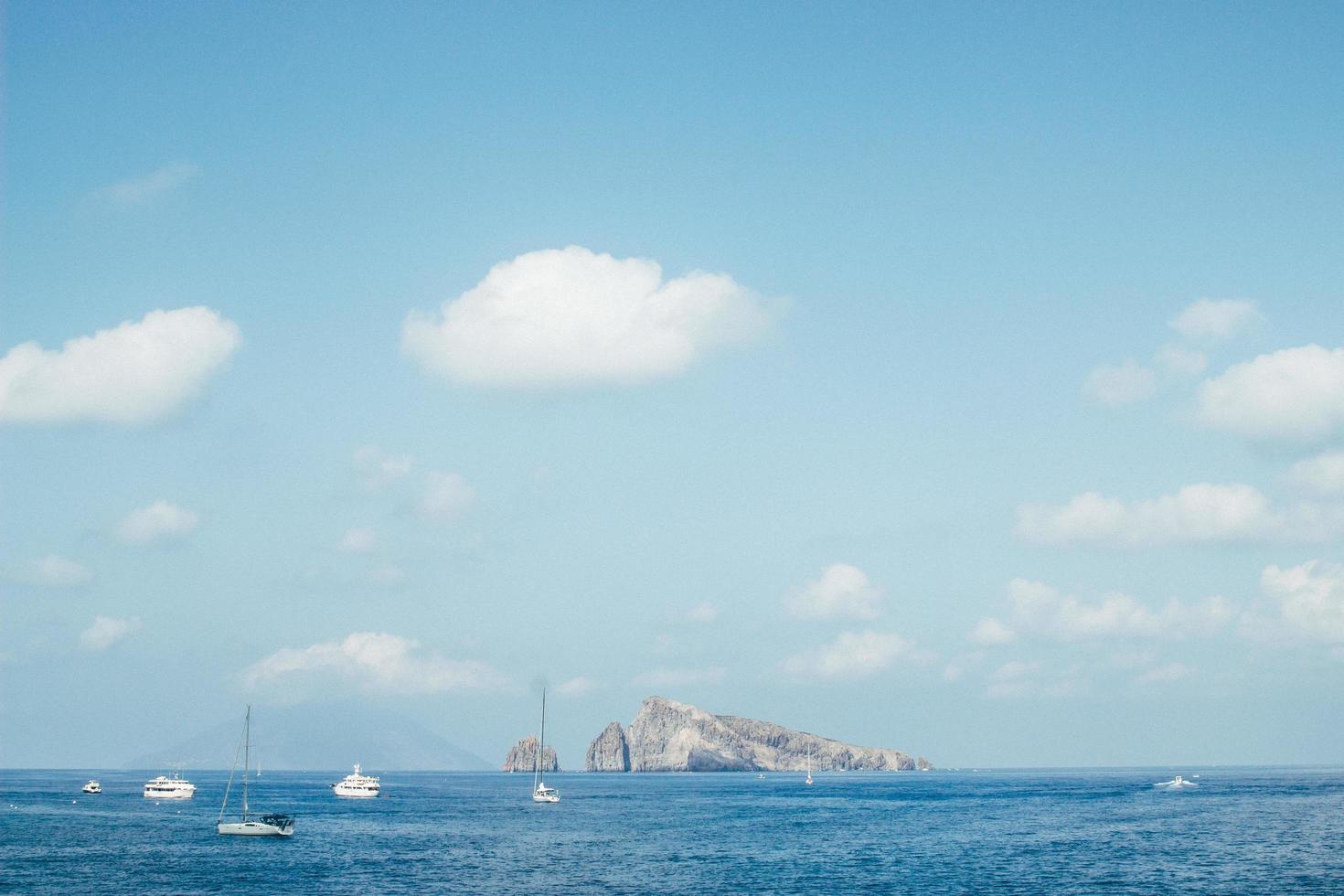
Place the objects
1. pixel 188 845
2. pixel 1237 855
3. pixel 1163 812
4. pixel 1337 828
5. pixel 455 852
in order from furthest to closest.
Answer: pixel 1163 812, pixel 1337 828, pixel 188 845, pixel 455 852, pixel 1237 855

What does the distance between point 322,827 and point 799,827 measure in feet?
196

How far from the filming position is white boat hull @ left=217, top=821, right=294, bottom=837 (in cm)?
13488

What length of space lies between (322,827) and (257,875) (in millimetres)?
54261

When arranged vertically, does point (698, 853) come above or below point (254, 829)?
below

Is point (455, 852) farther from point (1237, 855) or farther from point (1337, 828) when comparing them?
point (1337, 828)

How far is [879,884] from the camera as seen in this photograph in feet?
301

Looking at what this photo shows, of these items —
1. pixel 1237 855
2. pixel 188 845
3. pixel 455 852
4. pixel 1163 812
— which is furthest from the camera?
pixel 1163 812

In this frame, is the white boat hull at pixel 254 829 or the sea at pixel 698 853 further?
the white boat hull at pixel 254 829

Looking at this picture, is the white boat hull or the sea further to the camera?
the white boat hull

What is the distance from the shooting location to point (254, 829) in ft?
445

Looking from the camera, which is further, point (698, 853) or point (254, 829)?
point (254, 829)

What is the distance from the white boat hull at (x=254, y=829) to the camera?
134875 millimetres

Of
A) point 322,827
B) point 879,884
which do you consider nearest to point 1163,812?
point 879,884

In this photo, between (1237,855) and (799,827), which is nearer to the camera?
(1237,855)
